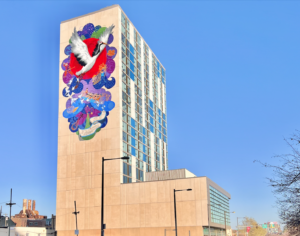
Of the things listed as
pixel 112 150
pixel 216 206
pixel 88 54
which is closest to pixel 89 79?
pixel 88 54

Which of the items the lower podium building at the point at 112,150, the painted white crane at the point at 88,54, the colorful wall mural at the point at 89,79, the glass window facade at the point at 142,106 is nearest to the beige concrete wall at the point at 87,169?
the lower podium building at the point at 112,150

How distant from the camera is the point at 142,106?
102625mm

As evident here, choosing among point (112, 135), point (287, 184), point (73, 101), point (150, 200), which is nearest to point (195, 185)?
point (150, 200)

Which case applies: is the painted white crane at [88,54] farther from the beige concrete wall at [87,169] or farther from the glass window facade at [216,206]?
the glass window facade at [216,206]

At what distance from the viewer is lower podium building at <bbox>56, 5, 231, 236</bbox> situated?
3159 inches

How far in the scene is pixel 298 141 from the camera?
1132cm

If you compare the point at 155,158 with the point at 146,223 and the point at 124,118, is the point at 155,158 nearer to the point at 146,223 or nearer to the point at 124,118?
the point at 124,118

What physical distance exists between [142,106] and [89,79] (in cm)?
1753

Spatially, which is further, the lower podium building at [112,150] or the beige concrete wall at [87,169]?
the beige concrete wall at [87,169]

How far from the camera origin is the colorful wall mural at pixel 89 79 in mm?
89625

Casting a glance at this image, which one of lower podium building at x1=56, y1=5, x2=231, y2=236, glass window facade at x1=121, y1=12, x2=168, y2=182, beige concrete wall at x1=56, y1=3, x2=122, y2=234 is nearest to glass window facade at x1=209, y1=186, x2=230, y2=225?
lower podium building at x1=56, y1=5, x2=231, y2=236

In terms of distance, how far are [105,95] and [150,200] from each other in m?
26.6

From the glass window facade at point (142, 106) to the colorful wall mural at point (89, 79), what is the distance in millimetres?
4070

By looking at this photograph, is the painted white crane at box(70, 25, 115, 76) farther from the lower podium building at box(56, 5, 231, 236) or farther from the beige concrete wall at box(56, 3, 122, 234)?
the beige concrete wall at box(56, 3, 122, 234)
